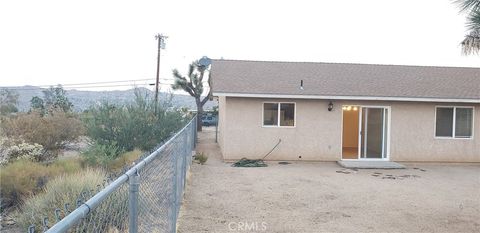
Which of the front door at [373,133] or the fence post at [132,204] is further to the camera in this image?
the front door at [373,133]

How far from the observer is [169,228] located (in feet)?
18.9

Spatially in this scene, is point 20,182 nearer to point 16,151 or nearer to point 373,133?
point 16,151

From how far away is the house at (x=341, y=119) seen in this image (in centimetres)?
1622

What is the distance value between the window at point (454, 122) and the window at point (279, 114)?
5979 millimetres

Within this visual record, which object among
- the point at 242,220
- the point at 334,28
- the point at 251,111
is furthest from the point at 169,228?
the point at 334,28

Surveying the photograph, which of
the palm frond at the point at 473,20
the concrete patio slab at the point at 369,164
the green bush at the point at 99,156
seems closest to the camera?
the palm frond at the point at 473,20

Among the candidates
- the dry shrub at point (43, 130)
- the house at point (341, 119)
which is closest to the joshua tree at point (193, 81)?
the dry shrub at point (43, 130)

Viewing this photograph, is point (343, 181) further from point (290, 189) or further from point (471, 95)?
point (471, 95)

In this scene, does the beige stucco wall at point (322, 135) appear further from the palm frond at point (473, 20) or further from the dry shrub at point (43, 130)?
the palm frond at point (473, 20)

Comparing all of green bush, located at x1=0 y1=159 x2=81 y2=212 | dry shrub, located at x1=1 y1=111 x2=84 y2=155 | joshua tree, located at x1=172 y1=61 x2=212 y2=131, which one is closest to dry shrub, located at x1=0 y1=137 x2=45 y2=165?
dry shrub, located at x1=1 y1=111 x2=84 y2=155

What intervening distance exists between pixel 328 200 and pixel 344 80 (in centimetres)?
937

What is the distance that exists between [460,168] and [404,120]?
269 cm

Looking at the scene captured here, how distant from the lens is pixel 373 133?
17.0m

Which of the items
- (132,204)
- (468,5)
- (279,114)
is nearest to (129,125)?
(279,114)
